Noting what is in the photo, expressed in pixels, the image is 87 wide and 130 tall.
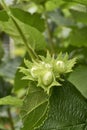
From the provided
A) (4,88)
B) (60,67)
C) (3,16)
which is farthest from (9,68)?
(60,67)

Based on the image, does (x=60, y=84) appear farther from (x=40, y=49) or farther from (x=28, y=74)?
(x=40, y=49)

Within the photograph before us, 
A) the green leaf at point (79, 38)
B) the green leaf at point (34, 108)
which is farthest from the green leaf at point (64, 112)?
the green leaf at point (79, 38)

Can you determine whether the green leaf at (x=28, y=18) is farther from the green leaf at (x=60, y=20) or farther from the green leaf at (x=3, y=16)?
the green leaf at (x=60, y=20)

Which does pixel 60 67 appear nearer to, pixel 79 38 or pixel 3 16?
pixel 3 16

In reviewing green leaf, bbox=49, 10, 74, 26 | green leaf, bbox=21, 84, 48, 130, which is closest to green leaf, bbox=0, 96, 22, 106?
green leaf, bbox=21, 84, 48, 130

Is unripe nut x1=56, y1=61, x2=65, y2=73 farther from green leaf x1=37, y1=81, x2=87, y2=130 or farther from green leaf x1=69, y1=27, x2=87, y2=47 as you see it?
green leaf x1=69, y1=27, x2=87, y2=47
